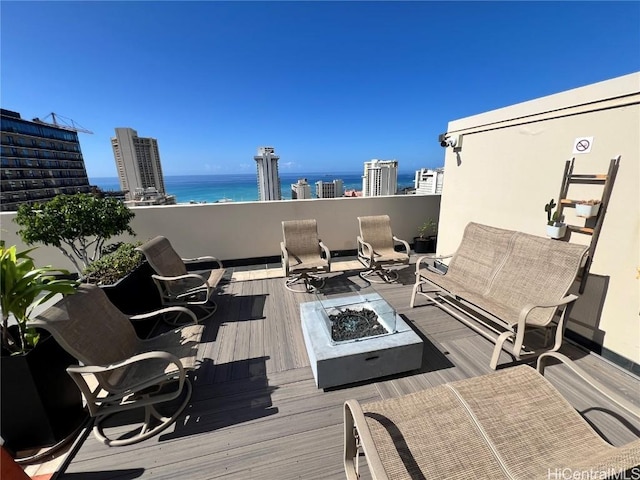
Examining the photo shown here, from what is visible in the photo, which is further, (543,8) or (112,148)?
(112,148)

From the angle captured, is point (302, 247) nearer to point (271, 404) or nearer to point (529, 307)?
point (271, 404)

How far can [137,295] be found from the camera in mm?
2961

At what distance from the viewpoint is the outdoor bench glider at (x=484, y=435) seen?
3.60 ft

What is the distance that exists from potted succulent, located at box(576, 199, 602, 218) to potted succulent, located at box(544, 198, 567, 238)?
25 centimetres

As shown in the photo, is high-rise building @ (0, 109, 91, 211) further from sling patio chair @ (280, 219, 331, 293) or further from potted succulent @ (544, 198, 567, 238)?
potted succulent @ (544, 198, 567, 238)

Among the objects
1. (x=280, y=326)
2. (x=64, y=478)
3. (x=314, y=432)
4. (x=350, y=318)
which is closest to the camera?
(x=64, y=478)

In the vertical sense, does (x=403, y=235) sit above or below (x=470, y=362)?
above

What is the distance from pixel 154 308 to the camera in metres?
3.34

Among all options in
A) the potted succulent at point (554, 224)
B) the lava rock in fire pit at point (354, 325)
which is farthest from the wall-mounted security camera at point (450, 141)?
the lava rock in fire pit at point (354, 325)

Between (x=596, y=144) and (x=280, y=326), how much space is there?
152 inches

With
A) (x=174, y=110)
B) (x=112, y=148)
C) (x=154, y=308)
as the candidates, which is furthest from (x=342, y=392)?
(x=174, y=110)

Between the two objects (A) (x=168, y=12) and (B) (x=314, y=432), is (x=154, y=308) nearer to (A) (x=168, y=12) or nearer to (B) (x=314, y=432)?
(B) (x=314, y=432)

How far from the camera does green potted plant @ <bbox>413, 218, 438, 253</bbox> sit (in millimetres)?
5621

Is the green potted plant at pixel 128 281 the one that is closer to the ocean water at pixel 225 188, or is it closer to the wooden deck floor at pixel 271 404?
the wooden deck floor at pixel 271 404
